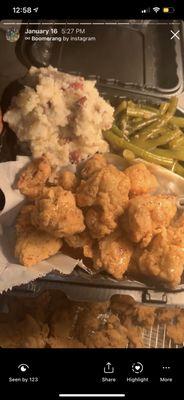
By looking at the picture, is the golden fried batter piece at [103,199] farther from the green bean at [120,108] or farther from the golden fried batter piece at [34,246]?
the green bean at [120,108]

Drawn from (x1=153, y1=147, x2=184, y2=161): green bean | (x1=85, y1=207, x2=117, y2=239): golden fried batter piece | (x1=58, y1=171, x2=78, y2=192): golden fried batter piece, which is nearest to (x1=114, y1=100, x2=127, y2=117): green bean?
(x1=153, y1=147, x2=184, y2=161): green bean

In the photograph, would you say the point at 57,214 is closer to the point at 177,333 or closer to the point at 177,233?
the point at 177,233

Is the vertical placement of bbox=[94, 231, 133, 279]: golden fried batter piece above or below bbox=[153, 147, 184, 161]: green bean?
below

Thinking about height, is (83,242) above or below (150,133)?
below

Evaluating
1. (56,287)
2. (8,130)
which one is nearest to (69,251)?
(56,287)

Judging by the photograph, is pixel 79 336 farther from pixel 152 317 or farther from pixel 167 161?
pixel 167 161

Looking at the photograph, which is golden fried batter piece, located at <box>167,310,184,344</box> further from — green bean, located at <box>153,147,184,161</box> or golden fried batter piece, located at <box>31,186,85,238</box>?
green bean, located at <box>153,147,184,161</box>
